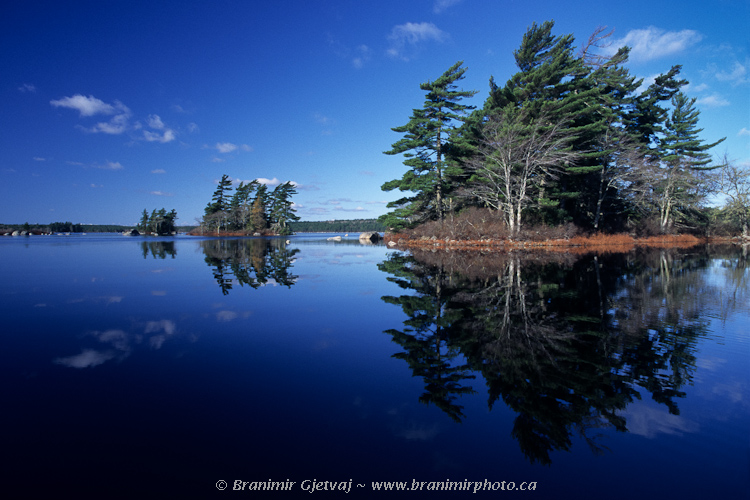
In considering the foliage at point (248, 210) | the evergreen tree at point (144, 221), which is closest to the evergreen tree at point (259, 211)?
the foliage at point (248, 210)

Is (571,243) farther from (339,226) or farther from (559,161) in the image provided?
(339,226)

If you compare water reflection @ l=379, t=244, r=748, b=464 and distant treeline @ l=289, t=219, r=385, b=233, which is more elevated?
distant treeline @ l=289, t=219, r=385, b=233

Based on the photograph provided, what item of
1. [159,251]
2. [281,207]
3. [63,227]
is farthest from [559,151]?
[63,227]

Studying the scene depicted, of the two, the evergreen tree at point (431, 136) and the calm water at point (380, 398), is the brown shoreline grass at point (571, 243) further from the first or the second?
the calm water at point (380, 398)

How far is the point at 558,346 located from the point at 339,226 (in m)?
182

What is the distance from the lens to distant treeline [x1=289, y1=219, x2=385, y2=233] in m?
179

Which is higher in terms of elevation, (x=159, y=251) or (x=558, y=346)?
(x=159, y=251)

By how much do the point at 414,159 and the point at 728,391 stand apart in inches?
1187

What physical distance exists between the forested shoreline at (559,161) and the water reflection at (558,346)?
18.3m

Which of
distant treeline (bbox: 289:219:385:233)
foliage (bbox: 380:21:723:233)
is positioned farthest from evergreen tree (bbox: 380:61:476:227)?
distant treeline (bbox: 289:219:385:233)

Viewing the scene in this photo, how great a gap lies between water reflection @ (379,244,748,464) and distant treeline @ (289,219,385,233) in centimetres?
16246

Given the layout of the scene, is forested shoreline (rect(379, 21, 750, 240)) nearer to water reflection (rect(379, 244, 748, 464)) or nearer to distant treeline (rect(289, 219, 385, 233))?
water reflection (rect(379, 244, 748, 464))

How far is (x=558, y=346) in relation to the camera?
491cm

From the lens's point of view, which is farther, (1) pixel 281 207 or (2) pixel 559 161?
(1) pixel 281 207
